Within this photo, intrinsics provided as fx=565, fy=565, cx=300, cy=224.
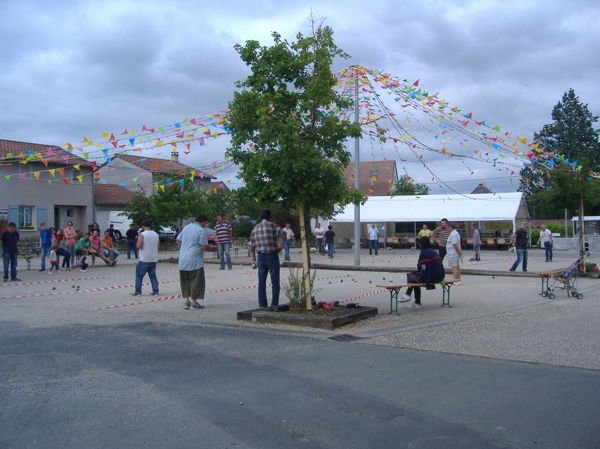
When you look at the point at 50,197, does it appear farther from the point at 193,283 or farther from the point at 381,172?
the point at 381,172

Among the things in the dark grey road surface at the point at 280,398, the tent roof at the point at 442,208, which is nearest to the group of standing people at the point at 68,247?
the dark grey road surface at the point at 280,398

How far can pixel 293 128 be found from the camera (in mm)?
8898

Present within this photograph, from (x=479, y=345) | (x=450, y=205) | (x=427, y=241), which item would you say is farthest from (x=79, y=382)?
(x=450, y=205)

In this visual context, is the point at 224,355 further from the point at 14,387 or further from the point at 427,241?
the point at 427,241

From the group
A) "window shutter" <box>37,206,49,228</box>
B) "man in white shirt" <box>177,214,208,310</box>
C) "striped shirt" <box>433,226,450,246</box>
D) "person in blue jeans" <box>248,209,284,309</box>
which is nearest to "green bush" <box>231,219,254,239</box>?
"window shutter" <box>37,206,49,228</box>

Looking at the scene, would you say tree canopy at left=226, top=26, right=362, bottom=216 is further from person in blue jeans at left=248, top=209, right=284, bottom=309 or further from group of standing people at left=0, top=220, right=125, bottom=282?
group of standing people at left=0, top=220, right=125, bottom=282

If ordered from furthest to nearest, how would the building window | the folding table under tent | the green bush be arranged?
the green bush
the folding table under tent
the building window

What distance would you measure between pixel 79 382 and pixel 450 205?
115 ft

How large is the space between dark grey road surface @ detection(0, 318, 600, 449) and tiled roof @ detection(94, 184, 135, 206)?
40097 millimetres

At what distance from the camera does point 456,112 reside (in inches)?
626

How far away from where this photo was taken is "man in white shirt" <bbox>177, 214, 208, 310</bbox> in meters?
10.9

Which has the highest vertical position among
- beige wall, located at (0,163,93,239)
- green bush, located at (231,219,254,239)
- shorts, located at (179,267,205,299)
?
beige wall, located at (0,163,93,239)

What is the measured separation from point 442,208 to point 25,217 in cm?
2711

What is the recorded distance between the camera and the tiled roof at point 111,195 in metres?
45.9
